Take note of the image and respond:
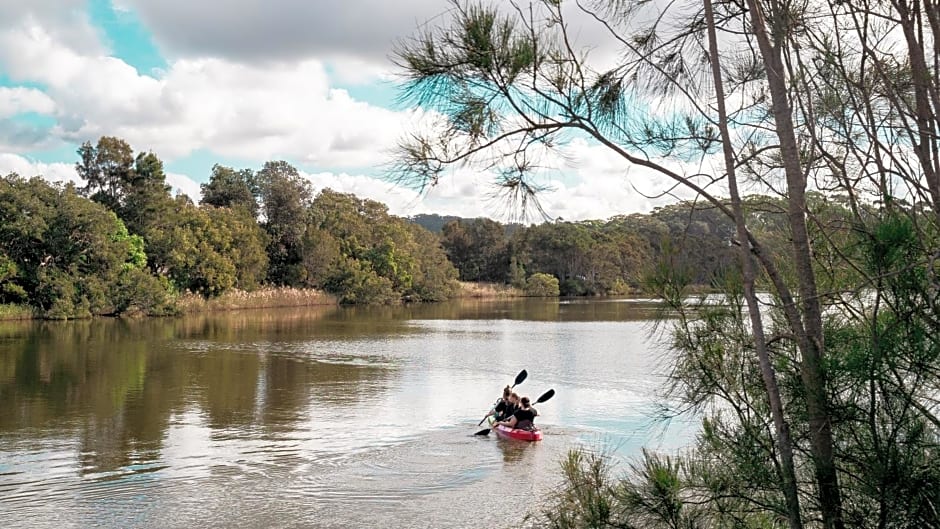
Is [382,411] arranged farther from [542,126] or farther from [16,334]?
[16,334]

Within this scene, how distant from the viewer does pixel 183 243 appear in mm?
36594

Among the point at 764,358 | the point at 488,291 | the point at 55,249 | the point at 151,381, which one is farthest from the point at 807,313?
the point at 488,291

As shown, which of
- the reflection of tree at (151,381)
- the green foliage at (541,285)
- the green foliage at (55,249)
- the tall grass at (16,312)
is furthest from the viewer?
the green foliage at (541,285)

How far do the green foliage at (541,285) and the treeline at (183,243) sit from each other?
251 inches

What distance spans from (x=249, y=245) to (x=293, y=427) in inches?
1234

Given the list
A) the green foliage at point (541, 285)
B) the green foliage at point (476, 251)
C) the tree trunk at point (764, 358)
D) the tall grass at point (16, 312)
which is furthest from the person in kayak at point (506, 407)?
the green foliage at point (476, 251)

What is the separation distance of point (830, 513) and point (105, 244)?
31.8 m

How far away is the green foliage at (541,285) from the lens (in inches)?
2420

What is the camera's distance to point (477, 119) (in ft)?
12.0

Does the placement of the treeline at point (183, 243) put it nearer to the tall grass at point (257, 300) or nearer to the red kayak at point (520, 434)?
the tall grass at point (257, 300)

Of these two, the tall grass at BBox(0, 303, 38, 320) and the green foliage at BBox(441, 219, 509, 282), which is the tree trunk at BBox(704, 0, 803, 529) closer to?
the tall grass at BBox(0, 303, 38, 320)

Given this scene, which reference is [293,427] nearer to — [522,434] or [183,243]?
[522,434]

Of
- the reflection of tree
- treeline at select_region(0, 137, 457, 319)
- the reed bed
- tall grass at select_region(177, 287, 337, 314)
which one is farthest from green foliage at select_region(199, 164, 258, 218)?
the reflection of tree

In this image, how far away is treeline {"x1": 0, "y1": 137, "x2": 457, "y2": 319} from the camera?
98.3ft
